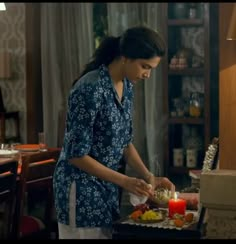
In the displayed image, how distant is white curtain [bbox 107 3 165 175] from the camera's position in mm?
4664

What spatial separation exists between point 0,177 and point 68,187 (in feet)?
2.15

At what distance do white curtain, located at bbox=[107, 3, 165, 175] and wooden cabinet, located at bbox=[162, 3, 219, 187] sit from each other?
12cm

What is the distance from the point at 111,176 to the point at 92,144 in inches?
5.4

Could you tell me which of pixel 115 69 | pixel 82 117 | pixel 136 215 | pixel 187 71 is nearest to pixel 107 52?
pixel 115 69

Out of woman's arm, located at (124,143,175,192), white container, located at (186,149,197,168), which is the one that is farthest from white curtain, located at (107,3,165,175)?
woman's arm, located at (124,143,175,192)

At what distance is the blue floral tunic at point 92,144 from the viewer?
1.88 meters

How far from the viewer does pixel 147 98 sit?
4.71m

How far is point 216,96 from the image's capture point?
4449 millimetres

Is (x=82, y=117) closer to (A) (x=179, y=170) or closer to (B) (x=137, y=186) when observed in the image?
(B) (x=137, y=186)

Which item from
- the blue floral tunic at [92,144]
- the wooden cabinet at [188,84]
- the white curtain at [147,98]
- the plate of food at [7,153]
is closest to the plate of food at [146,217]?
the blue floral tunic at [92,144]

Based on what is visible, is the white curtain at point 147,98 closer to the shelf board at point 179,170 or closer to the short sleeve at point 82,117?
the shelf board at point 179,170

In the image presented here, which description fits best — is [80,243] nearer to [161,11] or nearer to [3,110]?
[161,11]

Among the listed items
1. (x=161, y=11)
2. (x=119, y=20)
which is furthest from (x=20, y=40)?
(x=161, y=11)

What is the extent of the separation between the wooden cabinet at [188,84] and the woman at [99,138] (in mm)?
2448
